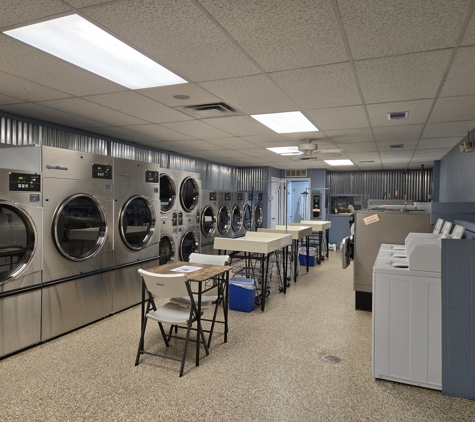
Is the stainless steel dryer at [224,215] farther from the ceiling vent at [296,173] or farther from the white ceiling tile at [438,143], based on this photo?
the white ceiling tile at [438,143]

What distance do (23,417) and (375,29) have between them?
3422mm

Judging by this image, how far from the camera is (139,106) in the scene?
3939 mm

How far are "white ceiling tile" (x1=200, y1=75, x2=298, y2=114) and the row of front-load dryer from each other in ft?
5.63

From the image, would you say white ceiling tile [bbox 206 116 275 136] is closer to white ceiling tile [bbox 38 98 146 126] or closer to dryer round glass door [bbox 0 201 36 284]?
white ceiling tile [bbox 38 98 146 126]

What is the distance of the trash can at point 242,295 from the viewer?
181 inches

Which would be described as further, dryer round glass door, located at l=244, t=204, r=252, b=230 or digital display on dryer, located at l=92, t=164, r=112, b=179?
dryer round glass door, located at l=244, t=204, r=252, b=230

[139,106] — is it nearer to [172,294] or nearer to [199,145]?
[172,294]

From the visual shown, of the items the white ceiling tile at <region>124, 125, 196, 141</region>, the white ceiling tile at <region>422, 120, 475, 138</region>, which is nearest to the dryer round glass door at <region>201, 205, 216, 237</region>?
the white ceiling tile at <region>124, 125, 196, 141</region>

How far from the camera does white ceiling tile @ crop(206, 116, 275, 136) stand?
4.49m

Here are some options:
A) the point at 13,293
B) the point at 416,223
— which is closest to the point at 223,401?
the point at 13,293

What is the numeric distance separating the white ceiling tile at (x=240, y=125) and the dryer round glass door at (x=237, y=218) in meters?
3.24

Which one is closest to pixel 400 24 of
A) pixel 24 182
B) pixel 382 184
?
pixel 24 182

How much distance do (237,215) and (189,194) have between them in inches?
96.3

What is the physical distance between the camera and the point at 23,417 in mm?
2326
